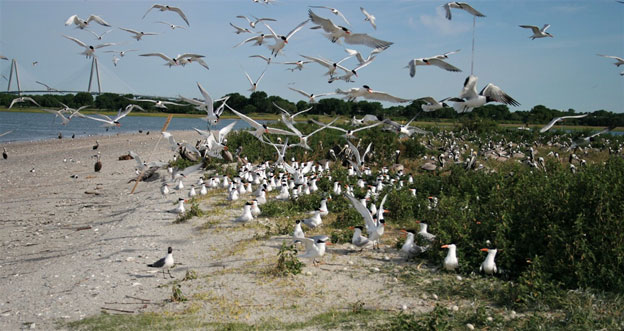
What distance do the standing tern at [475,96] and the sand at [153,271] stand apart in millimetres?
2852

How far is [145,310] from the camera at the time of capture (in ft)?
19.6

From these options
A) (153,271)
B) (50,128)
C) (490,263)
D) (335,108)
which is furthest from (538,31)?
(50,128)

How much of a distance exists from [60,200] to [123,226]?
5.65 m

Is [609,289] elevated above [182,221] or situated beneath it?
elevated above

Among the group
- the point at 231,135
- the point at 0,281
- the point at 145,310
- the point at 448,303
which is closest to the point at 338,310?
the point at 448,303

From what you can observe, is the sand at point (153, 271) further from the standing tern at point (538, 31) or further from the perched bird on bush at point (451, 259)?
the standing tern at point (538, 31)

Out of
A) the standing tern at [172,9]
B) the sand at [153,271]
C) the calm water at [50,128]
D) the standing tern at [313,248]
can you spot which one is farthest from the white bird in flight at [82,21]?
the calm water at [50,128]

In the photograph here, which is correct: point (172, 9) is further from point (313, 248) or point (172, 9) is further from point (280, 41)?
point (313, 248)

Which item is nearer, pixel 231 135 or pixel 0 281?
pixel 0 281

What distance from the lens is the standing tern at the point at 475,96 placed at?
23.7 feet

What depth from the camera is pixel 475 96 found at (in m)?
7.28

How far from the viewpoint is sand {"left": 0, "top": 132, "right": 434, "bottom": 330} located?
601 centimetres

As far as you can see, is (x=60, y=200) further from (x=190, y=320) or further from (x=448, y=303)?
(x=448, y=303)

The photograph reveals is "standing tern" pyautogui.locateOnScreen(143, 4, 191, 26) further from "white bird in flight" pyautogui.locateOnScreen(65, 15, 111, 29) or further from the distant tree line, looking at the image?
the distant tree line
